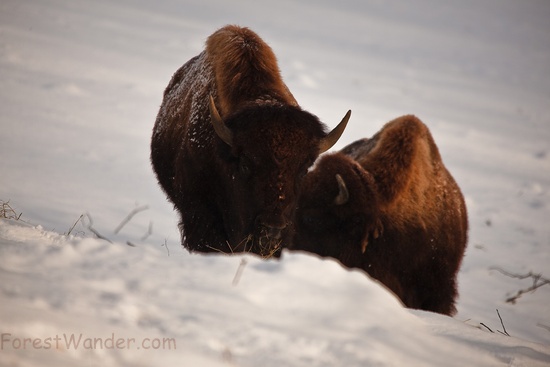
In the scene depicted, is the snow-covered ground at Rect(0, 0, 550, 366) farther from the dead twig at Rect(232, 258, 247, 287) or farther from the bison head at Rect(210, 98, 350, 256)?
the bison head at Rect(210, 98, 350, 256)

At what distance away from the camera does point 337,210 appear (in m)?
5.39

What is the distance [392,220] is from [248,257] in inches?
104

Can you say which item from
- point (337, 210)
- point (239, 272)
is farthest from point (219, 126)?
point (239, 272)

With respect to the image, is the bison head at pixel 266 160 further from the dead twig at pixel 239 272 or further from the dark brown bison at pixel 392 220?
the dead twig at pixel 239 272

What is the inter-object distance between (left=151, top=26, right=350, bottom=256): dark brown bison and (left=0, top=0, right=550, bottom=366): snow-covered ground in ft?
2.52

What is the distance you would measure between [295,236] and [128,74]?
12.3 m

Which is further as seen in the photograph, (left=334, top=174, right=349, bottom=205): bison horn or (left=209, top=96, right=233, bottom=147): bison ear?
(left=334, top=174, right=349, bottom=205): bison horn

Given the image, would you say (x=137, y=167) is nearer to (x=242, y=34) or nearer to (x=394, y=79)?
(x=242, y=34)

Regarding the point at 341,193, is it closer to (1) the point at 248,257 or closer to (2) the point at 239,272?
(1) the point at 248,257

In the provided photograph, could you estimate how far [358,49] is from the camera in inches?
967

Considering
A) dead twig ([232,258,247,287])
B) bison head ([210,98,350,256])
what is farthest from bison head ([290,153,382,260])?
dead twig ([232,258,247,287])

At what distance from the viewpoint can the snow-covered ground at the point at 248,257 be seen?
233cm

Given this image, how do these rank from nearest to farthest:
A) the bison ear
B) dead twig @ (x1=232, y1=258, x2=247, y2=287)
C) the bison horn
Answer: dead twig @ (x1=232, y1=258, x2=247, y2=287), the bison ear, the bison horn

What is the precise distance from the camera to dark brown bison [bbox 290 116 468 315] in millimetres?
5281
